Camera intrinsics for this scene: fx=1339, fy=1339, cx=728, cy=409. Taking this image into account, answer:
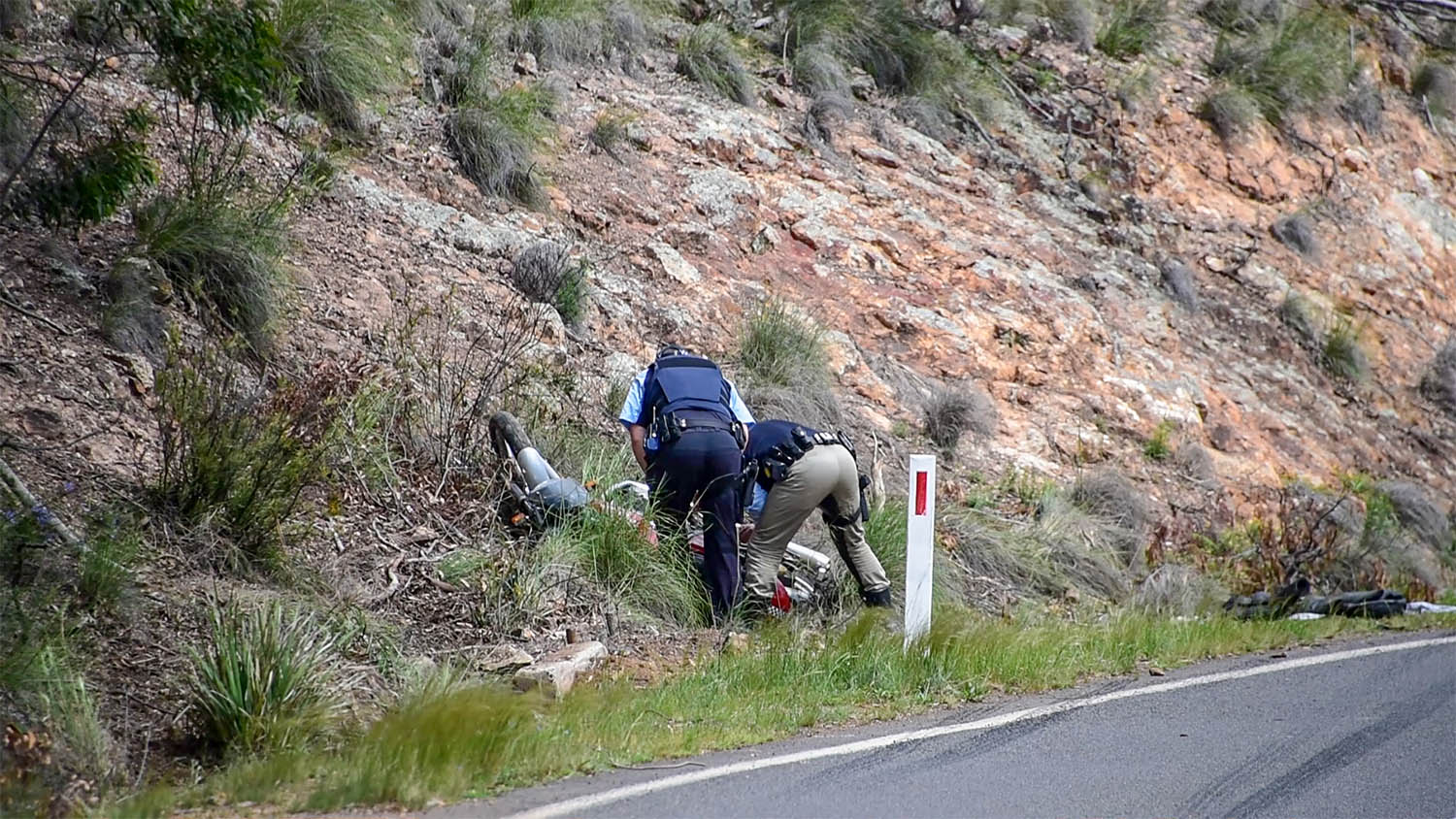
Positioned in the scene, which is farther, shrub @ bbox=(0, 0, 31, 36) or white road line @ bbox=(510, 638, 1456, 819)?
shrub @ bbox=(0, 0, 31, 36)

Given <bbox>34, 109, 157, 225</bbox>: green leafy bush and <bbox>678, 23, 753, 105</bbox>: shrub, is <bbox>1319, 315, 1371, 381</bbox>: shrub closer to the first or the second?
<bbox>678, 23, 753, 105</bbox>: shrub

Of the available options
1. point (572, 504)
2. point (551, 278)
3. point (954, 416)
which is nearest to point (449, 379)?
point (572, 504)

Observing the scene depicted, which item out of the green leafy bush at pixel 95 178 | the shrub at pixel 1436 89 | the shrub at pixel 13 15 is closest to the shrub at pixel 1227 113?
the shrub at pixel 1436 89

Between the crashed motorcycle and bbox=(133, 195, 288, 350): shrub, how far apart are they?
1803 millimetres

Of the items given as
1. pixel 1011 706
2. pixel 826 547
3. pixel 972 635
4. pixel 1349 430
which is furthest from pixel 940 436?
pixel 1349 430

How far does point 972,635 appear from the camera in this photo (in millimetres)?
8203

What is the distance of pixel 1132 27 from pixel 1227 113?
2147mm

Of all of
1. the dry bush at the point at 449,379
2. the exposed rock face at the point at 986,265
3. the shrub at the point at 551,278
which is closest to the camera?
the dry bush at the point at 449,379

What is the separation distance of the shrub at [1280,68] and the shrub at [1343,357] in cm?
401

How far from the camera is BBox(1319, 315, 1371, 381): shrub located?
16875 mm

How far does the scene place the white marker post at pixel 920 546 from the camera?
8.17m

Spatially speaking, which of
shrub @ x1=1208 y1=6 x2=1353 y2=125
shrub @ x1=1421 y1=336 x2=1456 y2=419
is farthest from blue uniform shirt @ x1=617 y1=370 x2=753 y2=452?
shrub @ x1=1208 y1=6 x2=1353 y2=125

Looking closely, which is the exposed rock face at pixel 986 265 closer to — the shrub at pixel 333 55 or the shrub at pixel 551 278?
the shrub at pixel 551 278

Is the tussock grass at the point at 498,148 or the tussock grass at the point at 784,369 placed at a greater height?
the tussock grass at the point at 498,148
